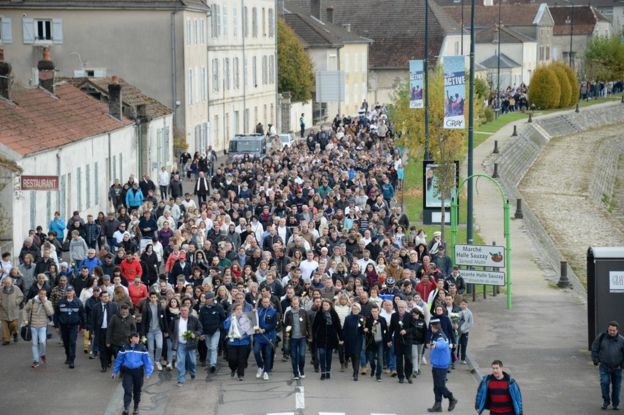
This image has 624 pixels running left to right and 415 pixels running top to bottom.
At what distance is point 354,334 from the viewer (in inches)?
920

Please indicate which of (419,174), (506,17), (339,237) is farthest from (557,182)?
(506,17)

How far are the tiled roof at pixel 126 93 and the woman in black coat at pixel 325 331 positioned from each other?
25.7m

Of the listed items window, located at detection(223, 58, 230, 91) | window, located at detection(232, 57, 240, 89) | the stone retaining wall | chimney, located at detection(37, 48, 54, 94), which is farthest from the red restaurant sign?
window, located at detection(232, 57, 240, 89)

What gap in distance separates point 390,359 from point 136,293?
454 centimetres

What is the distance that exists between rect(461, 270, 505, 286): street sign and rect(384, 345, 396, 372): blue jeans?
5964 millimetres

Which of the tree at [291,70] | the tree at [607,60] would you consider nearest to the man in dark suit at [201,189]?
the tree at [291,70]

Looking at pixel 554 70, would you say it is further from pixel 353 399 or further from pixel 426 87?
pixel 353 399

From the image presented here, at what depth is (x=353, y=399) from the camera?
21.9 m

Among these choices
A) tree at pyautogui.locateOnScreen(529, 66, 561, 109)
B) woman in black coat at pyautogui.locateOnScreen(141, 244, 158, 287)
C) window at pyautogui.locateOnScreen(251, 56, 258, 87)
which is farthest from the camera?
tree at pyautogui.locateOnScreen(529, 66, 561, 109)

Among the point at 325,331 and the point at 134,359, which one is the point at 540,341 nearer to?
the point at 325,331

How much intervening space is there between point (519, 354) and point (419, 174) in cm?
3477

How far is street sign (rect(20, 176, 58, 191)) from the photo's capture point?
97.7 feet

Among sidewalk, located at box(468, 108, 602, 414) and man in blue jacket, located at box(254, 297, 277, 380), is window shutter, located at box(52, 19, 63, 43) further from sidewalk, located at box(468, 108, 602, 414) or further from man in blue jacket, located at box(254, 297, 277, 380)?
man in blue jacket, located at box(254, 297, 277, 380)

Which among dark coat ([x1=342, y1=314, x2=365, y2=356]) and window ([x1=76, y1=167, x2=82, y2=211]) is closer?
dark coat ([x1=342, y1=314, x2=365, y2=356])
